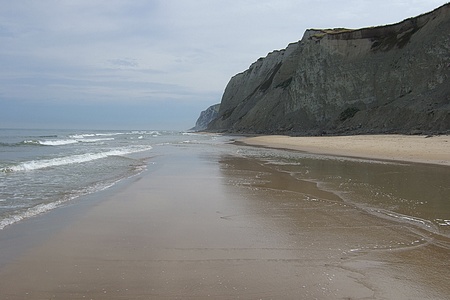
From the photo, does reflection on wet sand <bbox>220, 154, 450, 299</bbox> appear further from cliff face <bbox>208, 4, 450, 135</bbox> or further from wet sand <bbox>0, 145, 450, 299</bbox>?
cliff face <bbox>208, 4, 450, 135</bbox>

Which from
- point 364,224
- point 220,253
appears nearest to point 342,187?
point 364,224

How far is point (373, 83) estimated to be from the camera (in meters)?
40.8

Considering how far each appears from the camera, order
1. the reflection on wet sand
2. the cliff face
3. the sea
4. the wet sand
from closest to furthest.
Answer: the wet sand
the reflection on wet sand
the sea
the cliff face

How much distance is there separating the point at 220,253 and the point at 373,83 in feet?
135

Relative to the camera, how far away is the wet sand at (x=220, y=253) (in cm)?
347

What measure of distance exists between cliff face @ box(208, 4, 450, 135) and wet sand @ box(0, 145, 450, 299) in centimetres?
2464

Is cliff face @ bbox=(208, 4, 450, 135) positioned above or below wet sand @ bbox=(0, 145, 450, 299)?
above

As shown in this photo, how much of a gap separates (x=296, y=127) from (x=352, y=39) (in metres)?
13.4

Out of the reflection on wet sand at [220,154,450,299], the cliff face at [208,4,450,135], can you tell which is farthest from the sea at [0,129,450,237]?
Result: the cliff face at [208,4,450,135]

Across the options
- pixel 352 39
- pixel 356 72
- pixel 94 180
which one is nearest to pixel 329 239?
pixel 94 180

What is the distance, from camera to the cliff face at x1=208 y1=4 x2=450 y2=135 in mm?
32812

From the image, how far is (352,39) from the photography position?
45.3 metres

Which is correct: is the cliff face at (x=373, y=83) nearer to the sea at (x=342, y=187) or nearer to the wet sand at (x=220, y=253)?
the sea at (x=342, y=187)

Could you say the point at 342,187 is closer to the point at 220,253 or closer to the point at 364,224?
the point at 364,224
